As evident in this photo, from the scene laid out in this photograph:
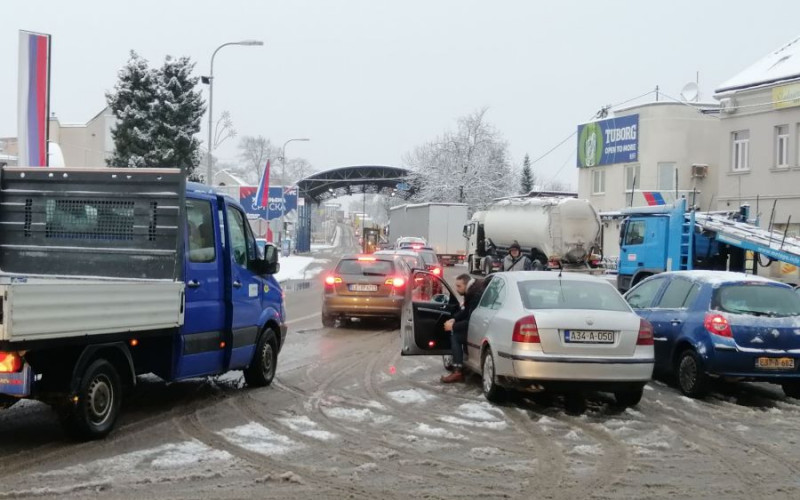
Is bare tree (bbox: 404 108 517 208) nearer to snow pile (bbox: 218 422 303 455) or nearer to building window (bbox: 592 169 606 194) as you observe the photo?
building window (bbox: 592 169 606 194)

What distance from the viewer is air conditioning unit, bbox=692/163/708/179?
45.2m

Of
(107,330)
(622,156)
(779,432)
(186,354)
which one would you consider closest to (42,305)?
(107,330)

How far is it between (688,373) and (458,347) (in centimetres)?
276

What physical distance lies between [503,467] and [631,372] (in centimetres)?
277

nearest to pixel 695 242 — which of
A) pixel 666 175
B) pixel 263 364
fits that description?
pixel 263 364

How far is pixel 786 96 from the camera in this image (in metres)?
33.3

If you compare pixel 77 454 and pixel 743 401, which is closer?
pixel 77 454

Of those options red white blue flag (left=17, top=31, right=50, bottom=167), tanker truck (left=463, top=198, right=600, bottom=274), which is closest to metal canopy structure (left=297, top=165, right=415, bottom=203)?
tanker truck (left=463, top=198, right=600, bottom=274)

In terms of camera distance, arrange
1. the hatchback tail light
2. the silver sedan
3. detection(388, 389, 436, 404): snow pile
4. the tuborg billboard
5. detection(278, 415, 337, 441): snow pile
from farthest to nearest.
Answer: the tuborg billboard < the hatchback tail light < detection(388, 389, 436, 404): snow pile < the silver sedan < detection(278, 415, 337, 441): snow pile

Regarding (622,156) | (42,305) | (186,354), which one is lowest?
(186,354)

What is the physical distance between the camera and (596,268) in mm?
33344

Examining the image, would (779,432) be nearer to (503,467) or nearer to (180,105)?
(503,467)

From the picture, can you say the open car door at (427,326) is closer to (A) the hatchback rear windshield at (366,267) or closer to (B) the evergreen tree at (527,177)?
(A) the hatchback rear windshield at (366,267)

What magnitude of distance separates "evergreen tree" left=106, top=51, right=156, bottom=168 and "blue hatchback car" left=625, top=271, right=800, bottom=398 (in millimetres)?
33966
